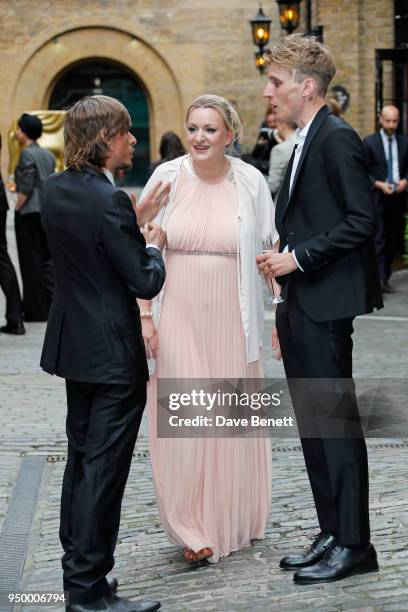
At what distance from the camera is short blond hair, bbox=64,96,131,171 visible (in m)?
4.61

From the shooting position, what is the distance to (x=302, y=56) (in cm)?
493

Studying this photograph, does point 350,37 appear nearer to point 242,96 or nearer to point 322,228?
point 242,96

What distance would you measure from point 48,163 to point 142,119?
2558 centimetres

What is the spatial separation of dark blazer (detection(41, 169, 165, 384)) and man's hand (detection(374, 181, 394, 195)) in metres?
10.0

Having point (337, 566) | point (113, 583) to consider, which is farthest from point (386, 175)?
point (113, 583)

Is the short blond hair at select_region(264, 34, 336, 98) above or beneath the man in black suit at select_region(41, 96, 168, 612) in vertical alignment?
above

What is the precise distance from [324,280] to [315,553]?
45.8 inches

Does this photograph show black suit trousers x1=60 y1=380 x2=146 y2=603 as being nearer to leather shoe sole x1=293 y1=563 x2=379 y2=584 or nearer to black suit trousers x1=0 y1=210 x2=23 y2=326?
leather shoe sole x1=293 y1=563 x2=379 y2=584

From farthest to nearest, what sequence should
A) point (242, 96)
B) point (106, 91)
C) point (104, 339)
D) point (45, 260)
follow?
point (106, 91) → point (242, 96) → point (45, 260) → point (104, 339)

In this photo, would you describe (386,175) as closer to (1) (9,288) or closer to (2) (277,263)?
(1) (9,288)

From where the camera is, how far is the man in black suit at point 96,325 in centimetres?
459

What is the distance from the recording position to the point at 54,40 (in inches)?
1422

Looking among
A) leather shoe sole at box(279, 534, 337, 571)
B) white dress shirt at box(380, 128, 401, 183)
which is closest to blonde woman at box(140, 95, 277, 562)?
leather shoe sole at box(279, 534, 337, 571)

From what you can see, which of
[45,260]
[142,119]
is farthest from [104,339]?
[142,119]
